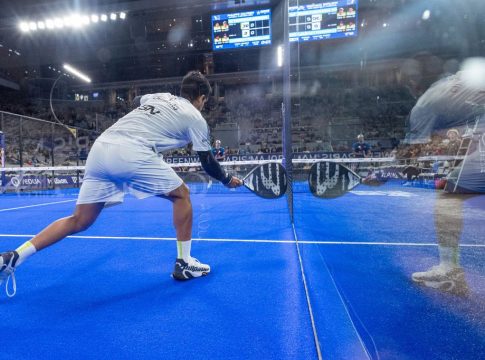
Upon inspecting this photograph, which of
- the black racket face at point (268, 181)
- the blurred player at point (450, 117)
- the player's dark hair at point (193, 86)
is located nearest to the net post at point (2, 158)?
the black racket face at point (268, 181)

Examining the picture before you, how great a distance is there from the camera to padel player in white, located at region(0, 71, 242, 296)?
1.83 m

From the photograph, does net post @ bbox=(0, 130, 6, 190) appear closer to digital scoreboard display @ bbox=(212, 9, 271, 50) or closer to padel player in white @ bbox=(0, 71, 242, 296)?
digital scoreboard display @ bbox=(212, 9, 271, 50)

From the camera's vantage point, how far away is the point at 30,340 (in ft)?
4.37

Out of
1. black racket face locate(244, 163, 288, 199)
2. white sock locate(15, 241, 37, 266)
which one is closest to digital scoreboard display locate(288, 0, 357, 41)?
black racket face locate(244, 163, 288, 199)

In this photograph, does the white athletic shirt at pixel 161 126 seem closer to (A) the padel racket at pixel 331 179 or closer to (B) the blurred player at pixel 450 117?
(B) the blurred player at pixel 450 117

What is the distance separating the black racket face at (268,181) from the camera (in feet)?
13.6

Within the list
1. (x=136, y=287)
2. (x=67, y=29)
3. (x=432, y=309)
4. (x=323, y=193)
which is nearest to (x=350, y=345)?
(x=432, y=309)

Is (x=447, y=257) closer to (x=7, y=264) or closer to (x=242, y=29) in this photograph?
(x=7, y=264)

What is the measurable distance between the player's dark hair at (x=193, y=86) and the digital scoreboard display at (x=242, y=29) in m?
12.4

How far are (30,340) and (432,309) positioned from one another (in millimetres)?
1865

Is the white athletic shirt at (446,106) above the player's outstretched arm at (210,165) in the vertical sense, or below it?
above

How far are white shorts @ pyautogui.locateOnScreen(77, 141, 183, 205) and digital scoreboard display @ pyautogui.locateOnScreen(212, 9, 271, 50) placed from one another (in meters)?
13.0

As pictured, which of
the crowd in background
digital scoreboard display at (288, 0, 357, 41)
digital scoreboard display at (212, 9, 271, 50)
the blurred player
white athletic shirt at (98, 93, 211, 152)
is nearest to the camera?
the blurred player

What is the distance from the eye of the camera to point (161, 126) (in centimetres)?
195
